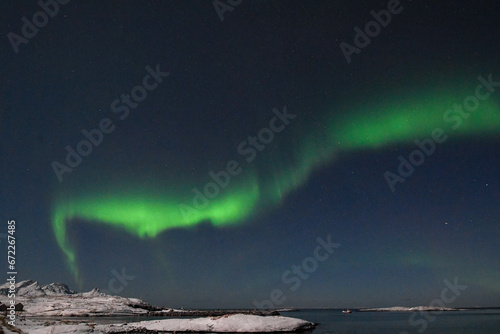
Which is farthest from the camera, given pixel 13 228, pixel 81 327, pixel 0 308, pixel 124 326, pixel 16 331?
pixel 0 308

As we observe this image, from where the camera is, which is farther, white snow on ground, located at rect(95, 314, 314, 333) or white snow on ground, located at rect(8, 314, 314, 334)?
white snow on ground, located at rect(95, 314, 314, 333)

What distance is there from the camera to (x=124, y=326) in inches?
2899

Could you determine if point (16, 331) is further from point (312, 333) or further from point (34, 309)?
point (34, 309)

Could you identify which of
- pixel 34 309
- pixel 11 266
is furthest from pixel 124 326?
pixel 34 309

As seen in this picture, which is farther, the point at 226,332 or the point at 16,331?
the point at 226,332

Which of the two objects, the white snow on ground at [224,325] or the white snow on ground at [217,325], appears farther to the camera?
the white snow on ground at [224,325]

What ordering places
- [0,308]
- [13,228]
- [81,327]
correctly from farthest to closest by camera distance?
[0,308] → [81,327] → [13,228]

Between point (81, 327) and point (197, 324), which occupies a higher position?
point (81, 327)

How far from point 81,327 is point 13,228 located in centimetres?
3597

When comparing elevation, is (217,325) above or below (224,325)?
above

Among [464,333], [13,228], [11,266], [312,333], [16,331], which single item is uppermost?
[13,228]

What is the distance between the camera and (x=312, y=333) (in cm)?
6894

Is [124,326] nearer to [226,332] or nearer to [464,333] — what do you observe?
[226,332]

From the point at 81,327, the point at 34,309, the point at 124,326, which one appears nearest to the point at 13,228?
the point at 81,327
